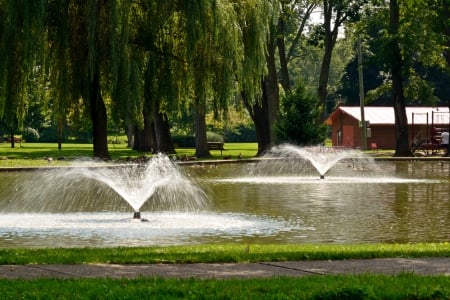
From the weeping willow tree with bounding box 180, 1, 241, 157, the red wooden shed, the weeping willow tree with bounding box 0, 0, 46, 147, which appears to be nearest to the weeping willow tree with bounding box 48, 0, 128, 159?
the weeping willow tree with bounding box 0, 0, 46, 147

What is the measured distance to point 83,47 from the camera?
26.6 m

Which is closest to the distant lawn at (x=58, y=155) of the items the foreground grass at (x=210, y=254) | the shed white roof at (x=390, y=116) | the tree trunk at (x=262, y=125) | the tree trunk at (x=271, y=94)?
the tree trunk at (x=262, y=125)

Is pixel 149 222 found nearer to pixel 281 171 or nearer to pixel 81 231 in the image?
pixel 81 231

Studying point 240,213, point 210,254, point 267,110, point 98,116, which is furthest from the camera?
point 267,110

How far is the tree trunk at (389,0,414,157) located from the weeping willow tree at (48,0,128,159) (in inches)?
1031

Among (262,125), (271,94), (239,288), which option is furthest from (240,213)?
(271,94)

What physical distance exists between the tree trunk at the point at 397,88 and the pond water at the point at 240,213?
62.5 ft

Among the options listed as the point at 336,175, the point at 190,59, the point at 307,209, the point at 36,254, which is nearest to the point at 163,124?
the point at 336,175

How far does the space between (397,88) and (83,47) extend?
1127 inches

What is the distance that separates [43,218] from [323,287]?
10.5 m

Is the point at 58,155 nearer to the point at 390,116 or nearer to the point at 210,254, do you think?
the point at 390,116

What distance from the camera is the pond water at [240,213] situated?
48.2 ft

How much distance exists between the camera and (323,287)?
8.35 meters

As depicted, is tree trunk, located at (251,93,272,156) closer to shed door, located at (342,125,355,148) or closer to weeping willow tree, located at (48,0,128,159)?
shed door, located at (342,125,355,148)
